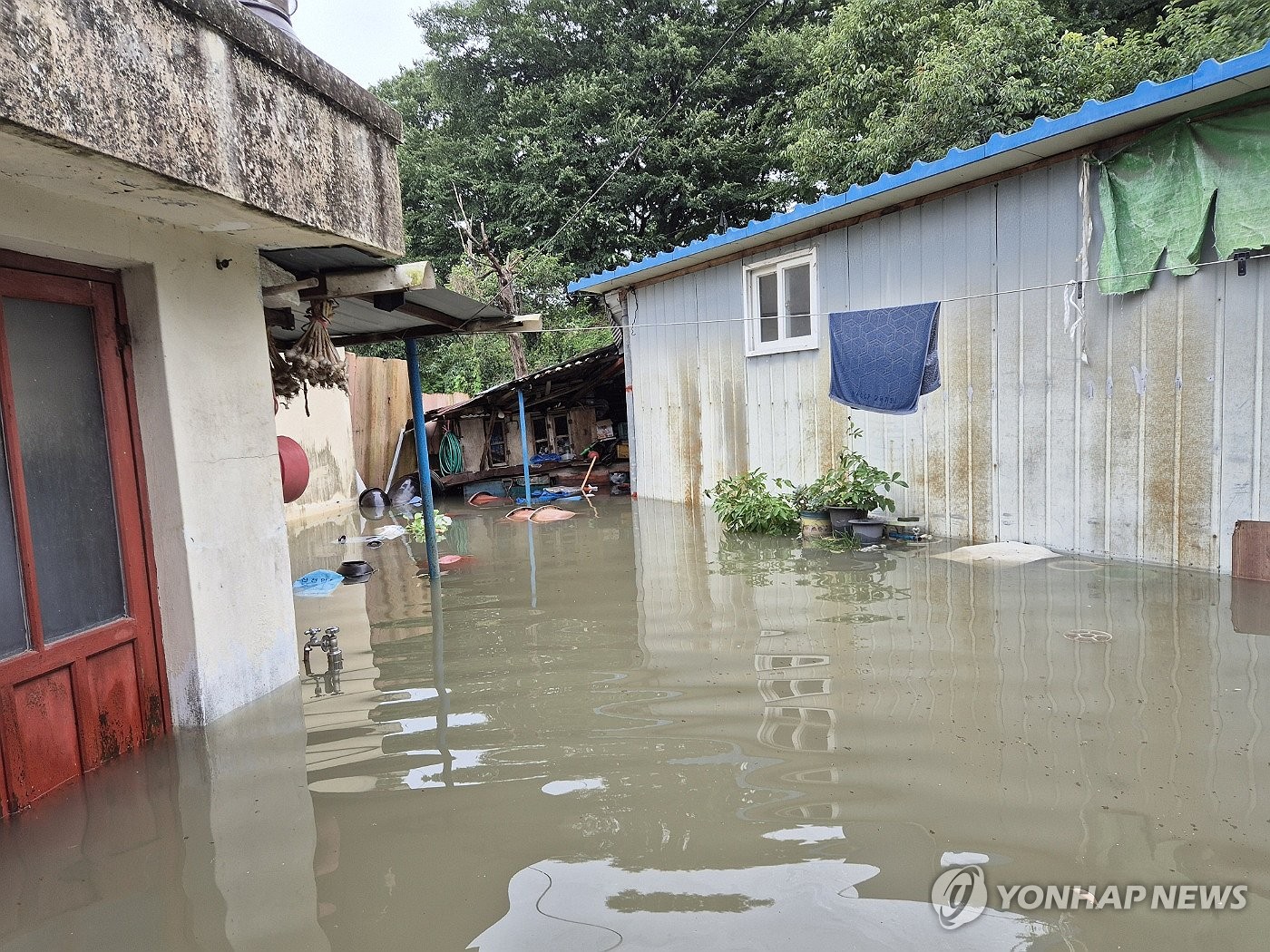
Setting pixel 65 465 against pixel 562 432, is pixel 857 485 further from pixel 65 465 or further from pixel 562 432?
pixel 562 432

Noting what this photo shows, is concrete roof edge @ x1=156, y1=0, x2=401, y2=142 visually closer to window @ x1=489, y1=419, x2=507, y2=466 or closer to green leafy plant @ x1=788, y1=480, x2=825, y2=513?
green leafy plant @ x1=788, y1=480, x2=825, y2=513

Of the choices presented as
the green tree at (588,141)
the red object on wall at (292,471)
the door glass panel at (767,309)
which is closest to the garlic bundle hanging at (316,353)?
the red object on wall at (292,471)

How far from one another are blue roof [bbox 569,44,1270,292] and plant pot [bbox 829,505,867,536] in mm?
2896

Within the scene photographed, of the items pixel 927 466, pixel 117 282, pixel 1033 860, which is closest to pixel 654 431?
pixel 927 466

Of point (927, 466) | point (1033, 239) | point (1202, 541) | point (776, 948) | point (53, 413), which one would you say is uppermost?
point (1033, 239)

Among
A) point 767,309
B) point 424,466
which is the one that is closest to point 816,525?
point 767,309

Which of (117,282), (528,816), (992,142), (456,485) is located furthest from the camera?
(456,485)

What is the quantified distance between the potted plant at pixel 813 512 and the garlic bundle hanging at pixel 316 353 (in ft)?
16.1

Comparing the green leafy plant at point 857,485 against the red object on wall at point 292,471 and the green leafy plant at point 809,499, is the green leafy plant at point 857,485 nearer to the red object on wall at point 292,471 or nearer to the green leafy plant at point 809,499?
the green leafy plant at point 809,499

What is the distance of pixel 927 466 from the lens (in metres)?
7.98

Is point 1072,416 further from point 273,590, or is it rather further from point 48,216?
point 48,216

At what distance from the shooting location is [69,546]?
142 inches

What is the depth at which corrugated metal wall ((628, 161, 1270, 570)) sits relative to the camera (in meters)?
5.74

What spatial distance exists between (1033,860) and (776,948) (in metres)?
0.93
